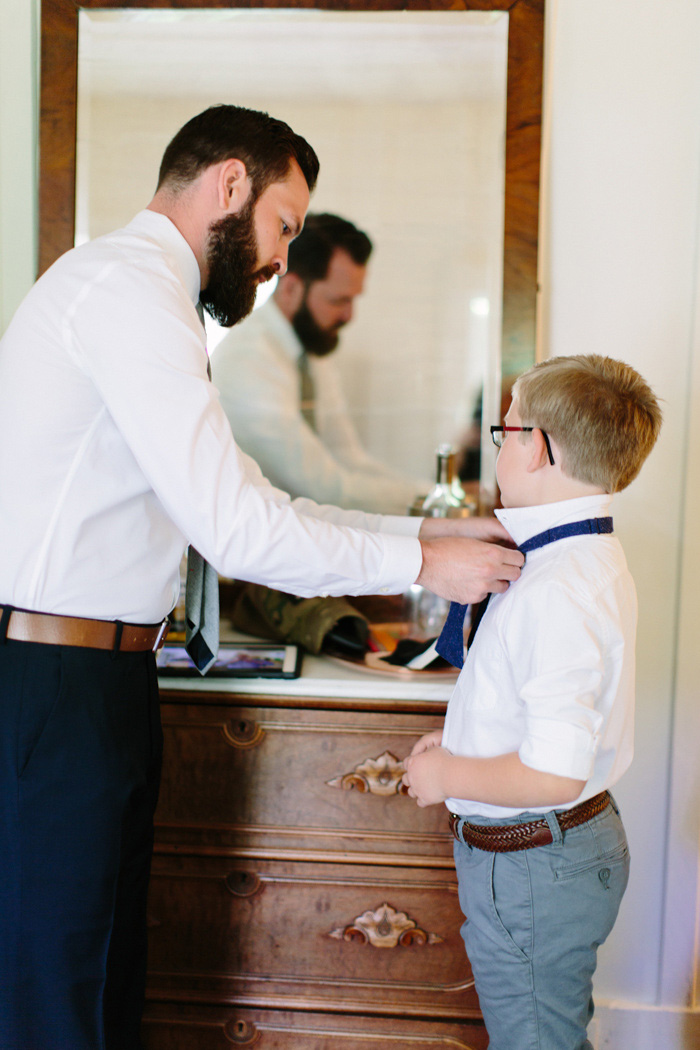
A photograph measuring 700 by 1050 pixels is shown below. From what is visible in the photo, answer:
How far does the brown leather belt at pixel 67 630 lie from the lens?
1086 millimetres

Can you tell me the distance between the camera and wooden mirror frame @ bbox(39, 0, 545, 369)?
1.64 metres

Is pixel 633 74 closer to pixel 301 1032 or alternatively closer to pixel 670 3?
pixel 670 3

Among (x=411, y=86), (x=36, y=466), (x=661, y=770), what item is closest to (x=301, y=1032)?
(x=661, y=770)

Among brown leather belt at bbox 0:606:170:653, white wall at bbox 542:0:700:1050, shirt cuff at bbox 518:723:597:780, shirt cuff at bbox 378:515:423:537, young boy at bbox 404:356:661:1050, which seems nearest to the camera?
shirt cuff at bbox 518:723:597:780

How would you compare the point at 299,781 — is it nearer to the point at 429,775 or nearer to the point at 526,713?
the point at 429,775

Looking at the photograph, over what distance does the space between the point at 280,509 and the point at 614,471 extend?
0.47 meters

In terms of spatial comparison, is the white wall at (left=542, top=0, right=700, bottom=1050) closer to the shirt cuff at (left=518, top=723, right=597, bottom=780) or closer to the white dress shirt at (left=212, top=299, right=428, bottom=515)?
the white dress shirt at (left=212, top=299, right=428, bottom=515)

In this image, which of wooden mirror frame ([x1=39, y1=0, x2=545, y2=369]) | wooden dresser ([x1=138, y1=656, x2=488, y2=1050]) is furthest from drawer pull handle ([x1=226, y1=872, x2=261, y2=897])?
wooden mirror frame ([x1=39, y1=0, x2=545, y2=369])

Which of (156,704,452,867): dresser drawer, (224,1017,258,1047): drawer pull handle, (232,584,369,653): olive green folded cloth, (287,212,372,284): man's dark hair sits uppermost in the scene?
(287,212,372,284): man's dark hair

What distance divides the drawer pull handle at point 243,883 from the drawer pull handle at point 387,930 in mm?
200

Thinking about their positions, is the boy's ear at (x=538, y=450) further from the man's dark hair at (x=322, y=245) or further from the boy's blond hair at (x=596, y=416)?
the man's dark hair at (x=322, y=245)

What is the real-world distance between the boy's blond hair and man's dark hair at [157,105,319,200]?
603 mm

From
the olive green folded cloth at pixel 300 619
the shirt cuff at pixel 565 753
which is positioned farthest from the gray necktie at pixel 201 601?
the shirt cuff at pixel 565 753

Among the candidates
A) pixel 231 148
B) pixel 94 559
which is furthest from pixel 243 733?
pixel 231 148
